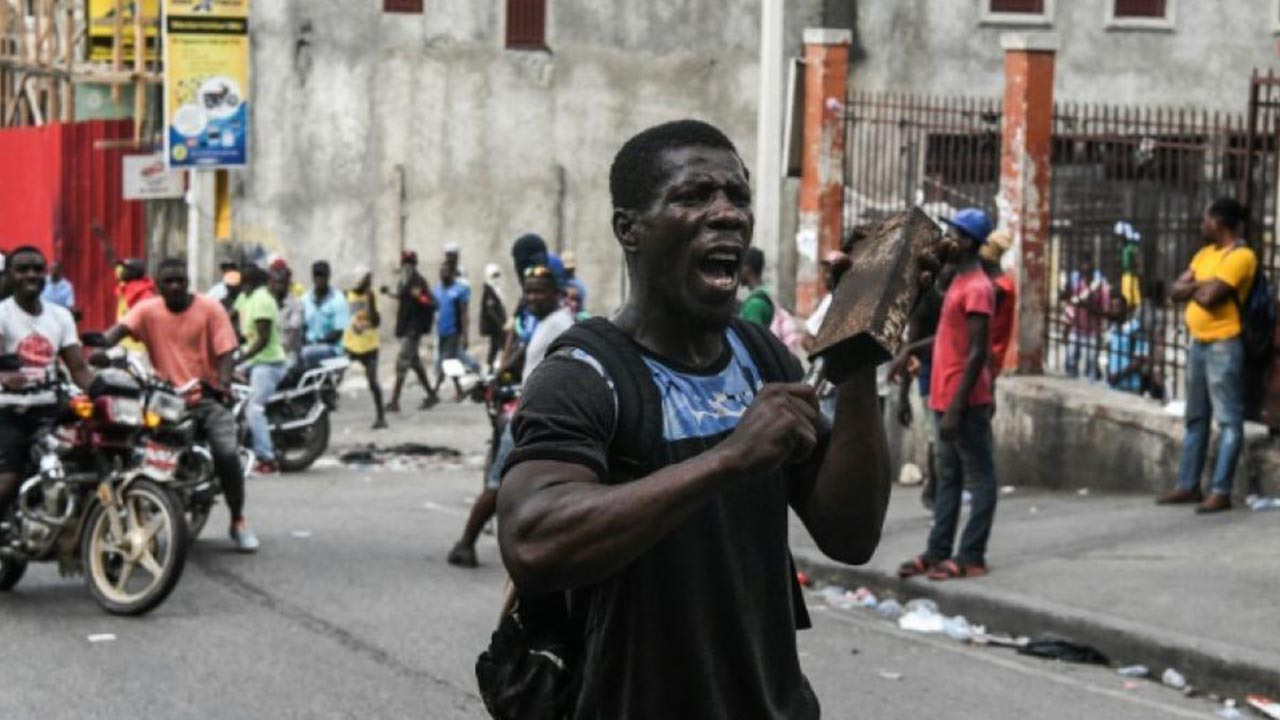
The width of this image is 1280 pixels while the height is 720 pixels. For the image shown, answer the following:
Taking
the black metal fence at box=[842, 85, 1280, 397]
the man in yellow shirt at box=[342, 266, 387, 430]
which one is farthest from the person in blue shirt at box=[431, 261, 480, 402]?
the black metal fence at box=[842, 85, 1280, 397]

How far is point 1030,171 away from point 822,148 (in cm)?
355

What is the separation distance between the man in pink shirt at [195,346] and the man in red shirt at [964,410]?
383 cm

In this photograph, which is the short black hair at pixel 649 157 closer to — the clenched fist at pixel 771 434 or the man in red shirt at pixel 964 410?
the clenched fist at pixel 771 434

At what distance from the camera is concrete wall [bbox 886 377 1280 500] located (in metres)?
13.8

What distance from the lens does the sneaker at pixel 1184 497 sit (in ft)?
44.3

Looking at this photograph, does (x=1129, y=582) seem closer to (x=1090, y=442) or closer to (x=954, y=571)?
(x=954, y=571)

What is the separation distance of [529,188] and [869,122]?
464 inches

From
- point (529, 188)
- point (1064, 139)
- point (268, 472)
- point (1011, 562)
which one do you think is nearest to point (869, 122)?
point (1064, 139)

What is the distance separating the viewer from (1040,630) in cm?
1046

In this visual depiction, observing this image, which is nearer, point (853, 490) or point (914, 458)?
point (853, 490)

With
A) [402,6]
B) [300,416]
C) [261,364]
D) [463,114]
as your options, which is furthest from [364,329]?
[402,6]

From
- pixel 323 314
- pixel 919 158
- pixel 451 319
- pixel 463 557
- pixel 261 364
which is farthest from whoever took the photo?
pixel 451 319

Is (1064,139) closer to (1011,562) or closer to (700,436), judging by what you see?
(1011,562)

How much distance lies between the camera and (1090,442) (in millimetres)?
14992
